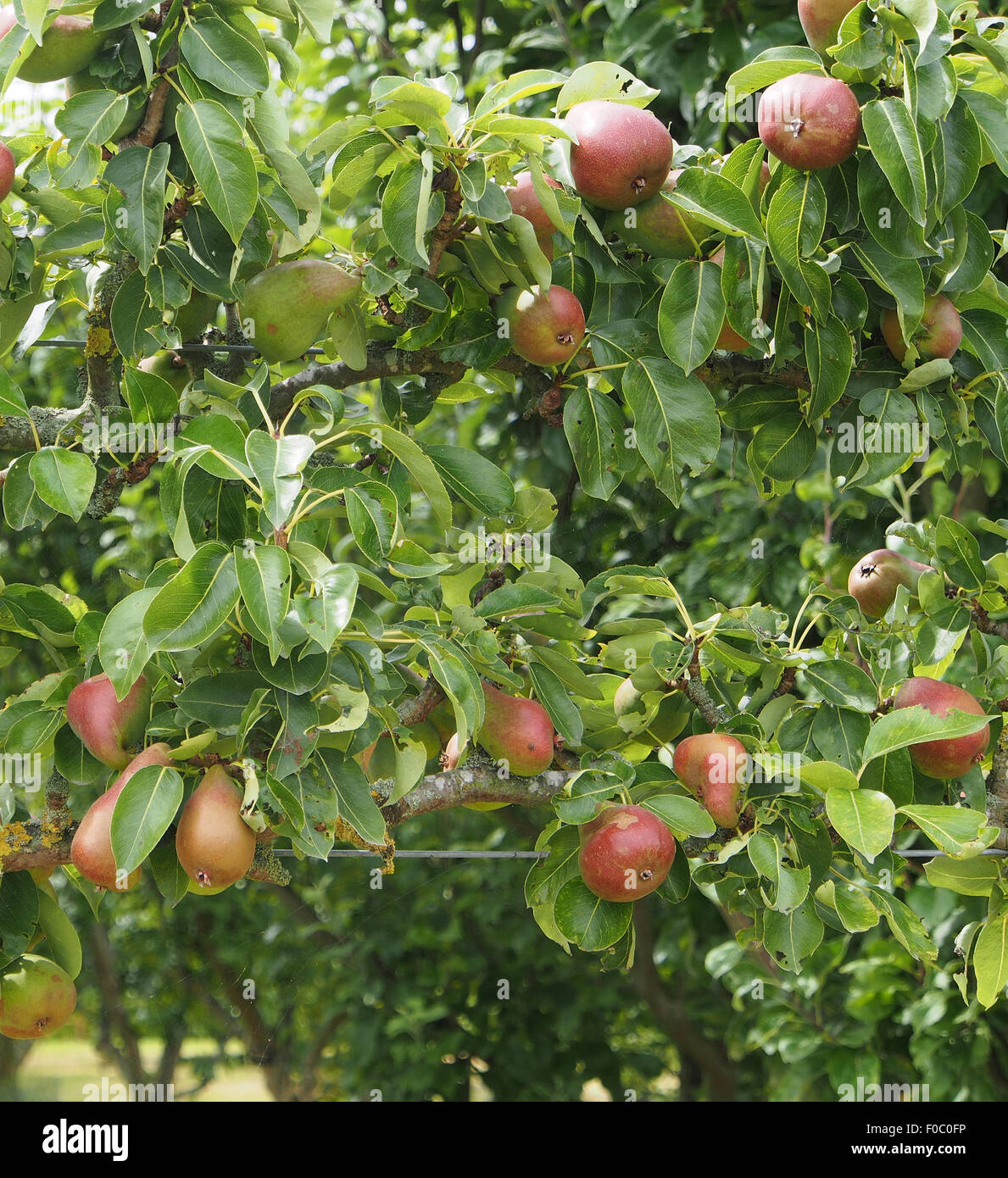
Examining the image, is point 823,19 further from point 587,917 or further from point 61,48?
point 587,917

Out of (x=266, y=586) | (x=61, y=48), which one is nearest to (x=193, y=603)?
(x=266, y=586)

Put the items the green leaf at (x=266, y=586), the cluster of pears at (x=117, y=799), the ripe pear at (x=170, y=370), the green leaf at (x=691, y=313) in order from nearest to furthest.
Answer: the green leaf at (x=266, y=586), the cluster of pears at (x=117, y=799), the green leaf at (x=691, y=313), the ripe pear at (x=170, y=370)

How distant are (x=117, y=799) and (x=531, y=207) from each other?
54 cm

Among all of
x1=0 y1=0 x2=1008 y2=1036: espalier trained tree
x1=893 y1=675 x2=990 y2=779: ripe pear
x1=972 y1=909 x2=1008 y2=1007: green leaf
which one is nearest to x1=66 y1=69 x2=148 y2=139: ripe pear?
x1=0 y1=0 x2=1008 y2=1036: espalier trained tree

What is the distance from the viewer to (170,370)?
1.07 meters

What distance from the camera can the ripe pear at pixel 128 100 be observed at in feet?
2.74

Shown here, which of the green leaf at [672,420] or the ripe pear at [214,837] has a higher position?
the green leaf at [672,420]

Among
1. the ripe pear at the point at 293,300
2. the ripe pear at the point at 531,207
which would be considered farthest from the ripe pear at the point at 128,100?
the ripe pear at the point at 531,207

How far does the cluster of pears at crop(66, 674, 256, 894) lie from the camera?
0.78 metres

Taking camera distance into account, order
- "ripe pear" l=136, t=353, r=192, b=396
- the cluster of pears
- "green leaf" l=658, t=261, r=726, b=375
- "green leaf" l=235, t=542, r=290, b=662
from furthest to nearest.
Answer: "ripe pear" l=136, t=353, r=192, b=396 < "green leaf" l=658, t=261, r=726, b=375 < the cluster of pears < "green leaf" l=235, t=542, r=290, b=662

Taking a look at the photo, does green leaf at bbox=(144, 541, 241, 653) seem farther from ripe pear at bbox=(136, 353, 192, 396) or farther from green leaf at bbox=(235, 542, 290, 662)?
ripe pear at bbox=(136, 353, 192, 396)

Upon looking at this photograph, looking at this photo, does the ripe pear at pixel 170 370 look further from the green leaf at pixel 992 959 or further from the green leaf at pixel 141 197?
the green leaf at pixel 992 959

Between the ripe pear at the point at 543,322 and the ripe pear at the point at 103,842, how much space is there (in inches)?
16.3

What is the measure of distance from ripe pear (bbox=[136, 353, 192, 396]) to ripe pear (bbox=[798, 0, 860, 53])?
59cm
